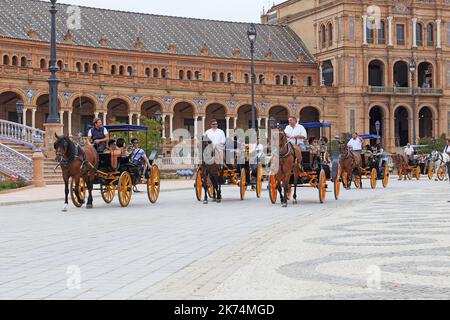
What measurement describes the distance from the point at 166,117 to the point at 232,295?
65772 mm

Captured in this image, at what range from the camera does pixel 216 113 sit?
77312 millimetres

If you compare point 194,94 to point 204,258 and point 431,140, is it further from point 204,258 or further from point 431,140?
point 204,258

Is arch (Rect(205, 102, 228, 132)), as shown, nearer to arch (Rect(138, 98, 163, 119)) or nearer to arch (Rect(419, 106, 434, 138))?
arch (Rect(138, 98, 163, 119))

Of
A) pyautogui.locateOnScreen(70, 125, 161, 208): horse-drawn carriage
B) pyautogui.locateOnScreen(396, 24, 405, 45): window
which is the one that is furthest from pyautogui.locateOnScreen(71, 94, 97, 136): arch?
pyautogui.locateOnScreen(70, 125, 161, 208): horse-drawn carriage

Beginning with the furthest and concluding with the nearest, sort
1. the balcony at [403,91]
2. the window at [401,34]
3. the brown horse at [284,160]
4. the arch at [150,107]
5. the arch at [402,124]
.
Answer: the arch at [402,124]
the window at [401,34]
the balcony at [403,91]
the arch at [150,107]
the brown horse at [284,160]

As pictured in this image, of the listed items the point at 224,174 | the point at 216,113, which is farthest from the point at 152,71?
the point at 224,174

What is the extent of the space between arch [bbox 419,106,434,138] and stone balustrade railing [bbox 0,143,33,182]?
60686 mm

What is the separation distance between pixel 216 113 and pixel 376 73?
1930 cm

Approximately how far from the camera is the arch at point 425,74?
86.6 m

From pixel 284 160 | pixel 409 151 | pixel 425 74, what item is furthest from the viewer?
pixel 425 74

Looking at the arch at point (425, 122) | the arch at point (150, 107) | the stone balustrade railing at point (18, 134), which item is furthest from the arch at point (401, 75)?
the stone balustrade railing at point (18, 134)

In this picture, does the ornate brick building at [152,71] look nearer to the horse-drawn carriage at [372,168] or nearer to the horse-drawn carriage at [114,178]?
the horse-drawn carriage at [372,168]

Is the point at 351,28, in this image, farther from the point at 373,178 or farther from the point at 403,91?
the point at 373,178

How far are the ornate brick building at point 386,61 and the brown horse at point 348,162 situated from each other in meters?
52.7
